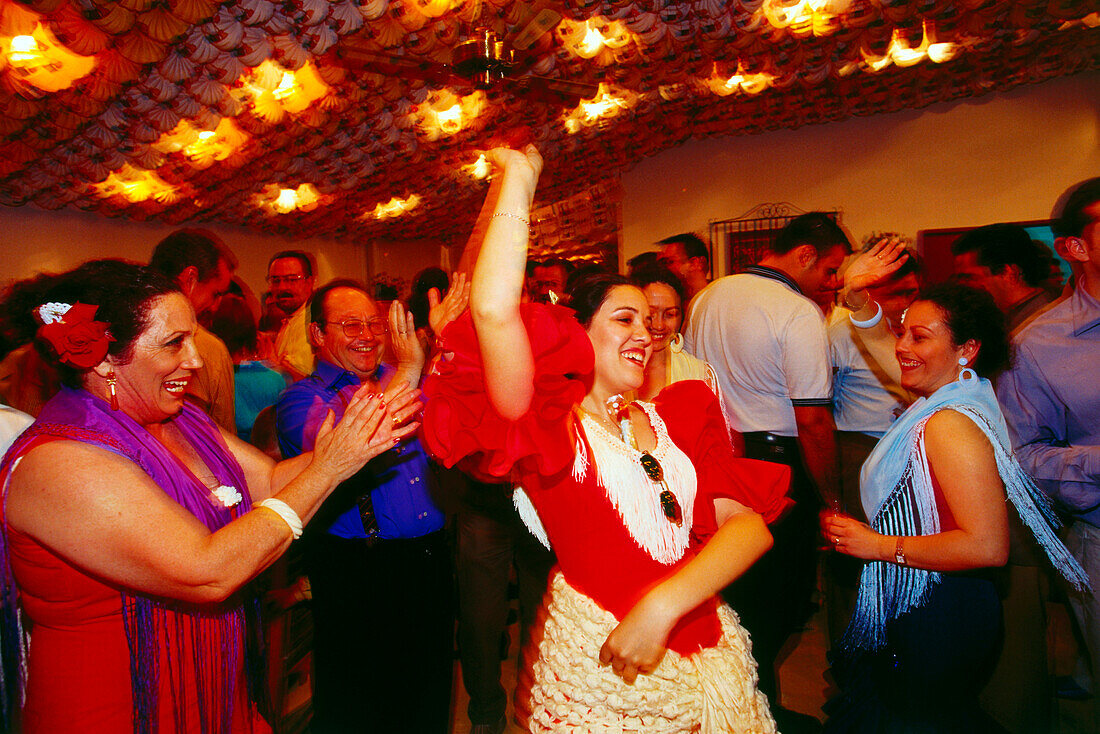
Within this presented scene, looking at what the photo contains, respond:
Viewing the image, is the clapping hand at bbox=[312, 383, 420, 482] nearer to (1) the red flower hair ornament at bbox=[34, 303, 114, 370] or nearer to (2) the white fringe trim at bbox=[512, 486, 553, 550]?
(2) the white fringe trim at bbox=[512, 486, 553, 550]

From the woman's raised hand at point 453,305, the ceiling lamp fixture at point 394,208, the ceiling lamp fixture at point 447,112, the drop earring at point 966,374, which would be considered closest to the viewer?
the drop earring at point 966,374

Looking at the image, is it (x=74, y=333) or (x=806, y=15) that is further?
(x=806, y=15)

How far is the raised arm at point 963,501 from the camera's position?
1704 mm

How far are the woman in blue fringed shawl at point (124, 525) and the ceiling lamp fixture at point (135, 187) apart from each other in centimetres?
551

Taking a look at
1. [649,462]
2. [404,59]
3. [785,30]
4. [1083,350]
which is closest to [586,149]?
[785,30]

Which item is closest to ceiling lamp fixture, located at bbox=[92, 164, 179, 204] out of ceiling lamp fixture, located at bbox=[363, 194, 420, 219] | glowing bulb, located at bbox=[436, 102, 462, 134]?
ceiling lamp fixture, located at bbox=[363, 194, 420, 219]

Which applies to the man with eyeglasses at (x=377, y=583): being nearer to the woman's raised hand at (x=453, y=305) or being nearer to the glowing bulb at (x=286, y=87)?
the woman's raised hand at (x=453, y=305)

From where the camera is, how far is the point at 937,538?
1.76 m

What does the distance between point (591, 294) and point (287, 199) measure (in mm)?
6927

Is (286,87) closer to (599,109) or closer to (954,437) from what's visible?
(599,109)

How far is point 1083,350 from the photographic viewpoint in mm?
2227

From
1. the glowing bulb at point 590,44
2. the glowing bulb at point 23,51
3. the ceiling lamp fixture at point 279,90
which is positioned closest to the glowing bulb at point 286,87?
the ceiling lamp fixture at point 279,90

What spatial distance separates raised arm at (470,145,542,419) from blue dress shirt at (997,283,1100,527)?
2029mm

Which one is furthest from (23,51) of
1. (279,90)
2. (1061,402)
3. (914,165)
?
(914,165)
